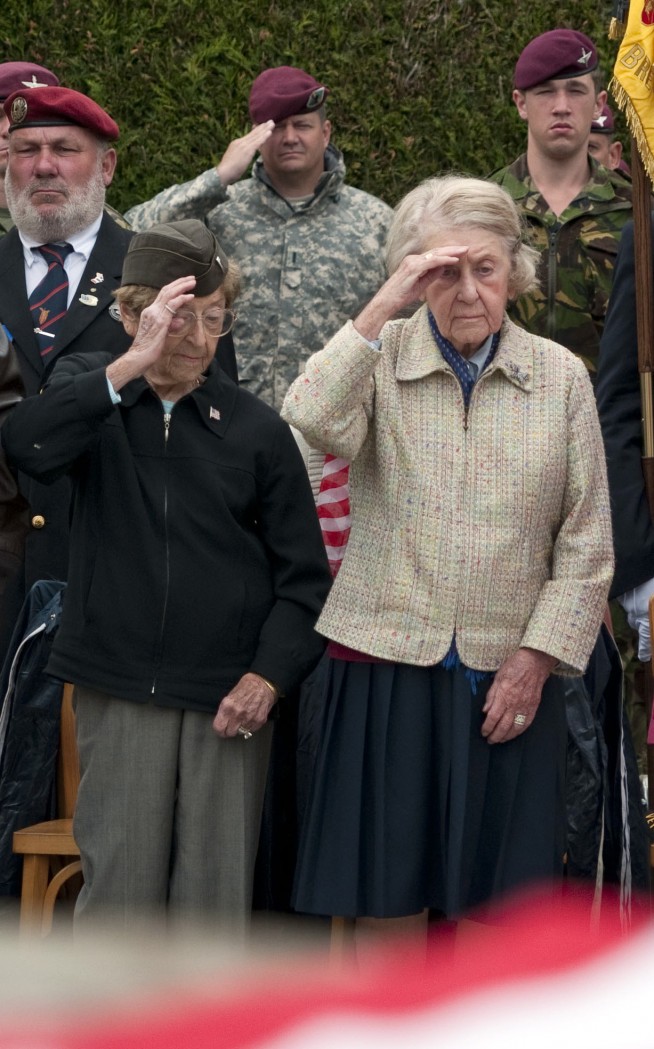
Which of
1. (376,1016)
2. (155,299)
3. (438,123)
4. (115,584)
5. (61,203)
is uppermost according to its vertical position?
(438,123)

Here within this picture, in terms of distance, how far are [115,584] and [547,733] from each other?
0.92m

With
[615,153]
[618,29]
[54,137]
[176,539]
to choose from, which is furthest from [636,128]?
[615,153]

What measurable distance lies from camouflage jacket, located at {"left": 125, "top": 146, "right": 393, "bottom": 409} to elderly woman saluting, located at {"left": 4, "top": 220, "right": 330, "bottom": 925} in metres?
2.06

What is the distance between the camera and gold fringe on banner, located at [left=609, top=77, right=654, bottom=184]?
3.46 meters

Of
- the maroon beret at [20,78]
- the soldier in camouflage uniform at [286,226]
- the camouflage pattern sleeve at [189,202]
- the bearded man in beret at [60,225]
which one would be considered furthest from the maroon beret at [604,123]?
the bearded man in beret at [60,225]

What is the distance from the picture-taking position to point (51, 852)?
3.83 metres

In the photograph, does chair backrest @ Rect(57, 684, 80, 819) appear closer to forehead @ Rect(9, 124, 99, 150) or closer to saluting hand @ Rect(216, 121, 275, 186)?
forehead @ Rect(9, 124, 99, 150)

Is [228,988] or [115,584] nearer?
[228,988]

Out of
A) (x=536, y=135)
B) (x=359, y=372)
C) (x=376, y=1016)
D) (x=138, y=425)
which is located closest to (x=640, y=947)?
(x=376, y=1016)

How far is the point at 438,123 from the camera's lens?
6762 mm

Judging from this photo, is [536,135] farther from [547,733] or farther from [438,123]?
[547,733]

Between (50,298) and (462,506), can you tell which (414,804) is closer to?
(462,506)

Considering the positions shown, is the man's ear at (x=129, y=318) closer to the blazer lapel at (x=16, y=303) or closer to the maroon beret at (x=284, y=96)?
the blazer lapel at (x=16, y=303)

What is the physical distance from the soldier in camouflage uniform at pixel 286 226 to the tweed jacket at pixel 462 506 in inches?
87.1
